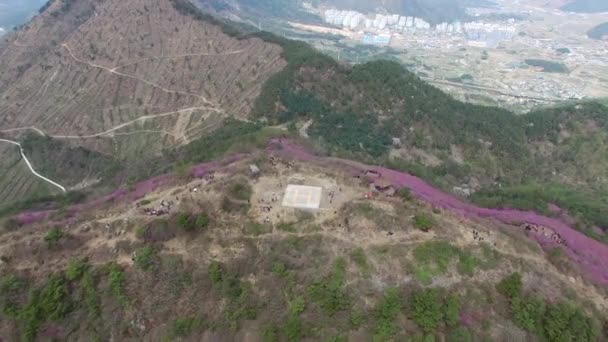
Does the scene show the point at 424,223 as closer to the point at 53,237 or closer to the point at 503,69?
the point at 53,237

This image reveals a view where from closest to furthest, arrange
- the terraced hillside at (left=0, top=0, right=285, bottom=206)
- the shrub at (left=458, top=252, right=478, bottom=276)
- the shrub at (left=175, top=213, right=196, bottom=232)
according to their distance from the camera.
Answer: the shrub at (left=458, top=252, right=478, bottom=276) → the shrub at (left=175, top=213, right=196, bottom=232) → the terraced hillside at (left=0, top=0, right=285, bottom=206)

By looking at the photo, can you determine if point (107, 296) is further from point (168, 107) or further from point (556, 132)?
point (556, 132)

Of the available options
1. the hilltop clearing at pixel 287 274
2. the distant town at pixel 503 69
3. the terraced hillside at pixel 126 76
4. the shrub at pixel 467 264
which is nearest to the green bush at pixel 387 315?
the hilltop clearing at pixel 287 274

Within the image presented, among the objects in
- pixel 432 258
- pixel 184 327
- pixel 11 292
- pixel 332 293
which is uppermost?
pixel 432 258

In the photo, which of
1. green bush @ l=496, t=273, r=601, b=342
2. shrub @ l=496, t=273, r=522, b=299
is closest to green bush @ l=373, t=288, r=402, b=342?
shrub @ l=496, t=273, r=522, b=299

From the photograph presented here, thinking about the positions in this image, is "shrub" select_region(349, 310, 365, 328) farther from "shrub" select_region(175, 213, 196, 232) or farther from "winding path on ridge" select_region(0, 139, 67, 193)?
"winding path on ridge" select_region(0, 139, 67, 193)

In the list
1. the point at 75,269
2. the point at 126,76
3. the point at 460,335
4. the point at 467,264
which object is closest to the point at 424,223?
the point at 467,264
